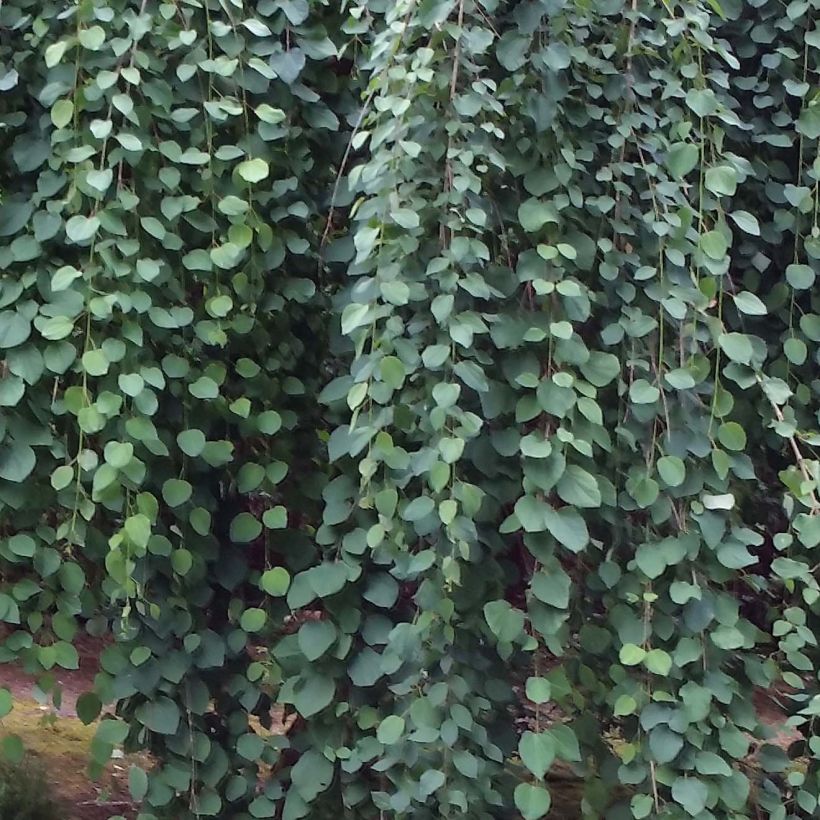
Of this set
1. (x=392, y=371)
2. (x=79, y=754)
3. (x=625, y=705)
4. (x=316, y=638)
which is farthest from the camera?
(x=79, y=754)

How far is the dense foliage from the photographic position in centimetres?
136

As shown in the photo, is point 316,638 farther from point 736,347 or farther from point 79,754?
point 79,754

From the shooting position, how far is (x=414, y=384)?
144 centimetres

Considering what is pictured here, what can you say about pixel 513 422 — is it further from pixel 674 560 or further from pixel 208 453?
pixel 208 453

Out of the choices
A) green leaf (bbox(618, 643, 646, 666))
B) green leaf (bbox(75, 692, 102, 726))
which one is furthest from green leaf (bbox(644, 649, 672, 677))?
green leaf (bbox(75, 692, 102, 726))

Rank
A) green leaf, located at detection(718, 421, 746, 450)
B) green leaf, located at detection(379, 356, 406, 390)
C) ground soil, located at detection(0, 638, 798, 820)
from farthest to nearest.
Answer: ground soil, located at detection(0, 638, 798, 820) < green leaf, located at detection(718, 421, 746, 450) < green leaf, located at detection(379, 356, 406, 390)

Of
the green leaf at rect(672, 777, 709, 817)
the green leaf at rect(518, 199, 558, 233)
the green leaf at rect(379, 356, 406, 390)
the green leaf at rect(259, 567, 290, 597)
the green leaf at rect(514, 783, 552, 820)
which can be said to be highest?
the green leaf at rect(518, 199, 558, 233)

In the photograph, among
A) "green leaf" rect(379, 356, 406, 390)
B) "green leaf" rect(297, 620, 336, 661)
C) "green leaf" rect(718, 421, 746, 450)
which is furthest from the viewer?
"green leaf" rect(297, 620, 336, 661)

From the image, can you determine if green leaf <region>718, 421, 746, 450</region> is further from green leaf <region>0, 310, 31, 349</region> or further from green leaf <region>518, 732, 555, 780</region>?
green leaf <region>0, 310, 31, 349</region>

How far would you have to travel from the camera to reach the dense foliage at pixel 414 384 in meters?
1.36

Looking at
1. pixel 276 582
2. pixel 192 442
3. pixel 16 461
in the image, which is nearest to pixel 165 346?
pixel 192 442

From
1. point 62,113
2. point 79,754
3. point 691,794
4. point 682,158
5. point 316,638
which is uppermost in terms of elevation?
point 62,113

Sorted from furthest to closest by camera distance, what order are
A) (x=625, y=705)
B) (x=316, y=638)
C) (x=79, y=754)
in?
(x=79, y=754) < (x=316, y=638) < (x=625, y=705)

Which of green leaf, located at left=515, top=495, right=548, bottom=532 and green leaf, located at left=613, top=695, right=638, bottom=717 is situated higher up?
green leaf, located at left=515, top=495, right=548, bottom=532
